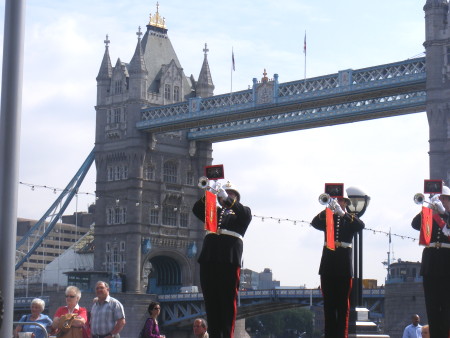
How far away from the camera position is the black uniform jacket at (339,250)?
14.4 meters

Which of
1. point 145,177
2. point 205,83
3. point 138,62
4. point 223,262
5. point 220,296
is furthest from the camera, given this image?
point 205,83

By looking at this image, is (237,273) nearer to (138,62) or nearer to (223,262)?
(223,262)

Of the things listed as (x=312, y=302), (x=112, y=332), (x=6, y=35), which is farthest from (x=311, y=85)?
(x=6, y=35)

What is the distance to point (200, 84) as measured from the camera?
252 feet

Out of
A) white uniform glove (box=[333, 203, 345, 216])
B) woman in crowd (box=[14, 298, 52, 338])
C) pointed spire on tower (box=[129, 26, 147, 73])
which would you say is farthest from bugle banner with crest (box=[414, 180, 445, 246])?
pointed spire on tower (box=[129, 26, 147, 73])

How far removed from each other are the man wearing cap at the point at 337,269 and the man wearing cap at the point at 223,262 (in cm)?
145

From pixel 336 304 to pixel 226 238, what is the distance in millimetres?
1974

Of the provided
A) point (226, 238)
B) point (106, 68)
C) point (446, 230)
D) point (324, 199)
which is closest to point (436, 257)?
point (446, 230)

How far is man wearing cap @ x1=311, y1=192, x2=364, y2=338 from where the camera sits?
1430 centimetres

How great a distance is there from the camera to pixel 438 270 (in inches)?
533

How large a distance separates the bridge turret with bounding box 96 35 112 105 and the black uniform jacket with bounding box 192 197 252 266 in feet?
208

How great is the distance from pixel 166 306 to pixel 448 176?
2820 cm

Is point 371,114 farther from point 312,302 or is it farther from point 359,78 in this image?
point 312,302

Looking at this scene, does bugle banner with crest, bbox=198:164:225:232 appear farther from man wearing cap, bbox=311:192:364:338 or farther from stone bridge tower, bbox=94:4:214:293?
stone bridge tower, bbox=94:4:214:293
